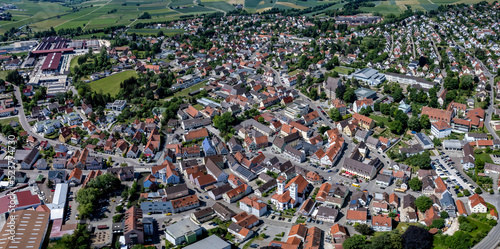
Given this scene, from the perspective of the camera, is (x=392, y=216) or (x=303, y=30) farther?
(x=303, y=30)

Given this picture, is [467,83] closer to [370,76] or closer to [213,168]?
[370,76]

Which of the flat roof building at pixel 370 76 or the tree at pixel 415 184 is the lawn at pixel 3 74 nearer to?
the flat roof building at pixel 370 76

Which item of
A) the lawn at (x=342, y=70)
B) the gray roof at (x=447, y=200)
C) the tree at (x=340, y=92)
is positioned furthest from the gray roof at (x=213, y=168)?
the lawn at (x=342, y=70)

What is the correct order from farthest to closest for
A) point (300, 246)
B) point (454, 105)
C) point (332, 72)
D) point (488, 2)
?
point (488, 2) → point (332, 72) → point (454, 105) → point (300, 246)

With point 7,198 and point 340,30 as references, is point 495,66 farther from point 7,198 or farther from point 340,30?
point 7,198

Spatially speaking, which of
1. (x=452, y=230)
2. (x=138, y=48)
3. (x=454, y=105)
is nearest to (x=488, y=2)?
(x=454, y=105)

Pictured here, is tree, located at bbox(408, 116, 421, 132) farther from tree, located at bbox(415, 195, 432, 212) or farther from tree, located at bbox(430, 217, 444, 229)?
tree, located at bbox(430, 217, 444, 229)
